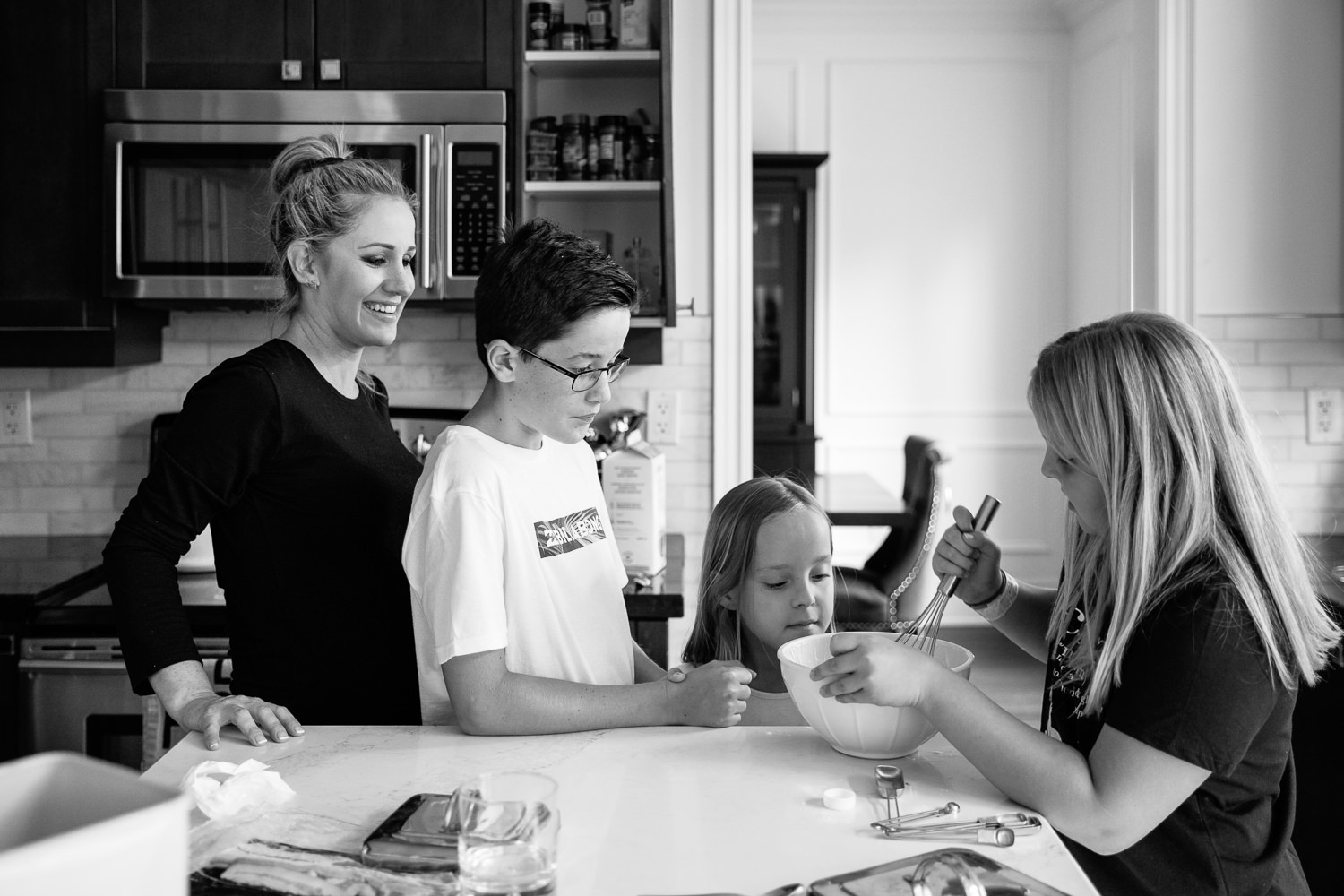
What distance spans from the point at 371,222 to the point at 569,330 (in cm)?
42

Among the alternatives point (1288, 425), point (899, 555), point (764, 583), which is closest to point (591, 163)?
point (764, 583)

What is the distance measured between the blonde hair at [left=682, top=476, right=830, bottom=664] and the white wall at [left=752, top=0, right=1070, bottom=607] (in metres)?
3.99

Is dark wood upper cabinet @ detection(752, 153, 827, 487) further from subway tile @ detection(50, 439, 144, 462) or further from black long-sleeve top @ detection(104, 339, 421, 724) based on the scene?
black long-sleeve top @ detection(104, 339, 421, 724)

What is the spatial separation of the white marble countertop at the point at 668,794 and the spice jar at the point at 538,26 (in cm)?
194

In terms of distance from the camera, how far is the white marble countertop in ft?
3.29

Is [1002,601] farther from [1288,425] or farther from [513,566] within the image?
[1288,425]

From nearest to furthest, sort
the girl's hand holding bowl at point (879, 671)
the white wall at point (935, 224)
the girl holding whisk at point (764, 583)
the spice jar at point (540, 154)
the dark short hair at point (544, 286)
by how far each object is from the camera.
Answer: the girl's hand holding bowl at point (879, 671)
the dark short hair at point (544, 286)
the girl holding whisk at point (764, 583)
the spice jar at point (540, 154)
the white wall at point (935, 224)

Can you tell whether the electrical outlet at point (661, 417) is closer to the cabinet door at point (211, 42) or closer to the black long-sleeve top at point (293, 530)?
the cabinet door at point (211, 42)

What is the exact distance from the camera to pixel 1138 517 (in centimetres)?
119

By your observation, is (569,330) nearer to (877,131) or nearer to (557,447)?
(557,447)

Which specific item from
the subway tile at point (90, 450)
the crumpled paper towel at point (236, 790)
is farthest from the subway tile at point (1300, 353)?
the subway tile at point (90, 450)

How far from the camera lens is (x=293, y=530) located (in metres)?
1.59

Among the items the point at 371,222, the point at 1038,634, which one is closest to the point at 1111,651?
the point at 1038,634

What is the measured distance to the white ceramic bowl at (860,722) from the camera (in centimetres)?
124
